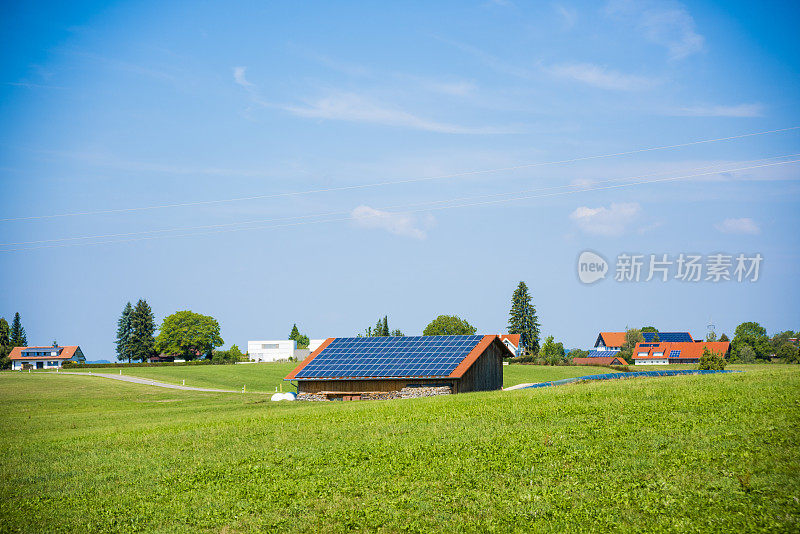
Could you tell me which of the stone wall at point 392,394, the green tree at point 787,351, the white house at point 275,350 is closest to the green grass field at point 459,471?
the stone wall at point 392,394

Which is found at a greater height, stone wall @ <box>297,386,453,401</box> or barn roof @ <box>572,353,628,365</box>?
stone wall @ <box>297,386,453,401</box>

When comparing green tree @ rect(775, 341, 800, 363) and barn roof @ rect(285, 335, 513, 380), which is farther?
green tree @ rect(775, 341, 800, 363)

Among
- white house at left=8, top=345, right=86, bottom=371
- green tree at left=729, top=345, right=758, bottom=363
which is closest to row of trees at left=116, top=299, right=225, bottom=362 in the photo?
white house at left=8, top=345, right=86, bottom=371

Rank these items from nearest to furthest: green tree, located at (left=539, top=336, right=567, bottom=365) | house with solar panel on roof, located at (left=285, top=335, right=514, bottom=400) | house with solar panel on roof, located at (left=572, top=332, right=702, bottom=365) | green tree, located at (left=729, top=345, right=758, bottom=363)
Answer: house with solar panel on roof, located at (left=285, top=335, right=514, bottom=400) → green tree, located at (left=539, top=336, right=567, bottom=365) → green tree, located at (left=729, top=345, right=758, bottom=363) → house with solar panel on roof, located at (left=572, top=332, right=702, bottom=365)

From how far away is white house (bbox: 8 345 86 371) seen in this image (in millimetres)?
156375

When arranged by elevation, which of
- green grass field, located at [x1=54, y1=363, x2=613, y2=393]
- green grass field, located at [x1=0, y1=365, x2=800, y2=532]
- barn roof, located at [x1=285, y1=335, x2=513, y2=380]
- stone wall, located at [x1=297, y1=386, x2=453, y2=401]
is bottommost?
green grass field, located at [x1=54, y1=363, x2=613, y2=393]

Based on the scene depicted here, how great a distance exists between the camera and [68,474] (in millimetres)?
21984

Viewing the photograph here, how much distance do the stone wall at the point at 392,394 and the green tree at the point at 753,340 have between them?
12037cm

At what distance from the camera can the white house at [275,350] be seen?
153 m

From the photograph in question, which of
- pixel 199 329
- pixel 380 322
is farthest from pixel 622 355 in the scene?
pixel 199 329

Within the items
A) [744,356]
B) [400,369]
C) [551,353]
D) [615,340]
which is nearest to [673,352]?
[744,356]

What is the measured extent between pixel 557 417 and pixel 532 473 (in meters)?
7.03

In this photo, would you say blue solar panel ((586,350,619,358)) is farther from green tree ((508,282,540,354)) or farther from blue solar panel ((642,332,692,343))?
green tree ((508,282,540,354))

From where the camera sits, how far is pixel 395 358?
54906 millimetres
